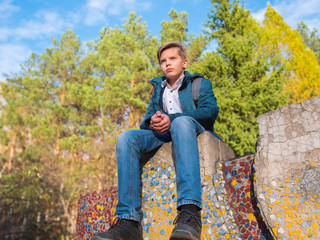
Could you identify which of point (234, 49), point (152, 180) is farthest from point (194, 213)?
point (234, 49)

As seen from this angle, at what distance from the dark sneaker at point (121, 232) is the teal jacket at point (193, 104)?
867 millimetres

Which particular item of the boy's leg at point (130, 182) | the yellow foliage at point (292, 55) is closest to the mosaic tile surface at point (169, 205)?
the boy's leg at point (130, 182)

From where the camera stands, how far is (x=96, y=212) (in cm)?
295

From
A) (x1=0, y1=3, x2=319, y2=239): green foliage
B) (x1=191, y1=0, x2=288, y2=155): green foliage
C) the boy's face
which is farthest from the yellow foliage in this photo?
the boy's face

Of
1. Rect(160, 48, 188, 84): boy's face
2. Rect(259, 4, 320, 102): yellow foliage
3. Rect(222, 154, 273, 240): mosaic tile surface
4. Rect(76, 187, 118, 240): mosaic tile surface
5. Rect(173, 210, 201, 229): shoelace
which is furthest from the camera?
Rect(259, 4, 320, 102): yellow foliage

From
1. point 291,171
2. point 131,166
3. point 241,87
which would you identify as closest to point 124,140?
point 131,166

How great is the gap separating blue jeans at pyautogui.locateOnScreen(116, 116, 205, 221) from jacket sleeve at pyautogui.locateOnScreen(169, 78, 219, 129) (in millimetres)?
64

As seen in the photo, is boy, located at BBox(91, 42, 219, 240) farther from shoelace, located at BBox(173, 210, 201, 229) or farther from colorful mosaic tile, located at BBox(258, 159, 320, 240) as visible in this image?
colorful mosaic tile, located at BBox(258, 159, 320, 240)

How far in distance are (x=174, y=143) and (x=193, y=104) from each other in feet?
1.86

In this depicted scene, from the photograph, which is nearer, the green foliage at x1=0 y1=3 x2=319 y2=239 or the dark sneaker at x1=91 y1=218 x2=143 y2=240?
the dark sneaker at x1=91 y1=218 x2=143 y2=240

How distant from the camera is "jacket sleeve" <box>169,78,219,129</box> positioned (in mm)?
2160

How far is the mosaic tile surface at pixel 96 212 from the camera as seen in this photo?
2828 mm

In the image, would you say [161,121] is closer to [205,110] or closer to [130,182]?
[205,110]

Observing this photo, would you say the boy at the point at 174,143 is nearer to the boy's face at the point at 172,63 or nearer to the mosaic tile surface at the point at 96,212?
the boy's face at the point at 172,63
